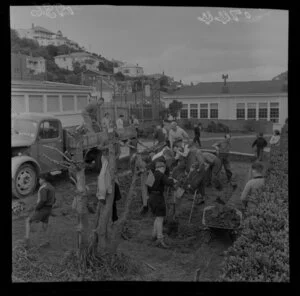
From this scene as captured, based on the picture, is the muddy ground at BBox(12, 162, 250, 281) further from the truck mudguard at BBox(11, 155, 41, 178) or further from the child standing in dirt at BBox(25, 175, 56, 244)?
the truck mudguard at BBox(11, 155, 41, 178)

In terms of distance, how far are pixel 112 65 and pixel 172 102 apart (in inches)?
41.1

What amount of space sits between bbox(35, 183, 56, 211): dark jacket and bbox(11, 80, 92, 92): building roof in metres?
1.41

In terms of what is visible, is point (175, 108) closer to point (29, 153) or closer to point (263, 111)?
point (263, 111)

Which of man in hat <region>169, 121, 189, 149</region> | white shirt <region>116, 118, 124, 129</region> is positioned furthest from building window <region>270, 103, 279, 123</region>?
white shirt <region>116, 118, 124, 129</region>

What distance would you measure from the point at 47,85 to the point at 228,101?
105 inches

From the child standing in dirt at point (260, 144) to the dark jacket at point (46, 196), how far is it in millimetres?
2985

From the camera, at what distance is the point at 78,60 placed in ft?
19.3

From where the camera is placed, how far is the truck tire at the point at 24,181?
5.67m

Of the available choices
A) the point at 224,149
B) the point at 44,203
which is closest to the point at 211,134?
the point at 224,149

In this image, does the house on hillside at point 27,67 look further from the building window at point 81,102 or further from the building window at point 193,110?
the building window at point 193,110
